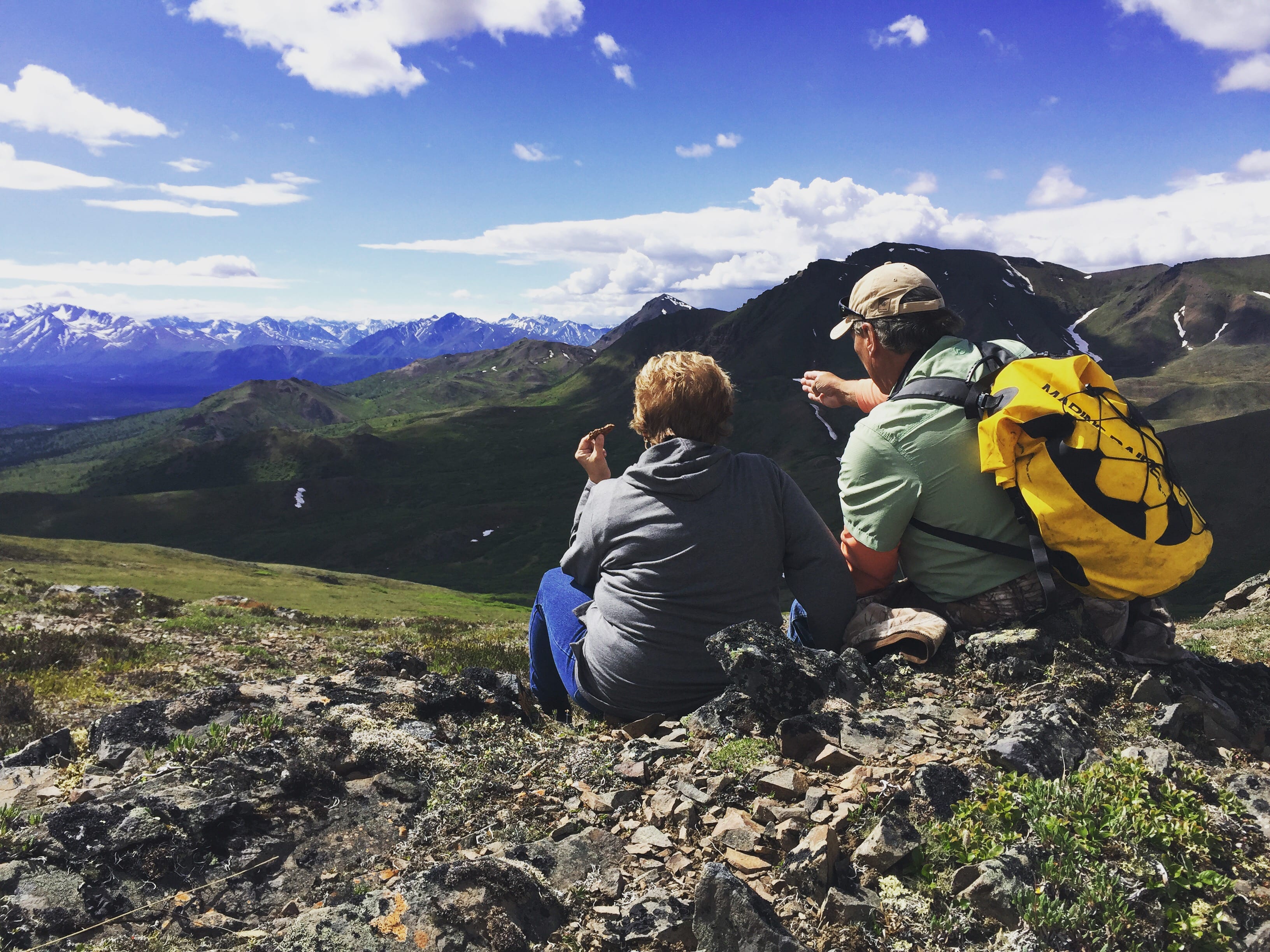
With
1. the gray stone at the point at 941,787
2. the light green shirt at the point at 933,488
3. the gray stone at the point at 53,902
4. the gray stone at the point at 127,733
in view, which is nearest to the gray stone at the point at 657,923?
the gray stone at the point at 941,787

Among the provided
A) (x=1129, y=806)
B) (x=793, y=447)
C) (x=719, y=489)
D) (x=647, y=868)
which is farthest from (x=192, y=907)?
(x=793, y=447)

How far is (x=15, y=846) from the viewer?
4.69 m

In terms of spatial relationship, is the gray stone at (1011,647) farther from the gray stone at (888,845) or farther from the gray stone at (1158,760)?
the gray stone at (888,845)

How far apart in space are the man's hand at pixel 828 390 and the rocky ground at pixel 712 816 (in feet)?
8.83

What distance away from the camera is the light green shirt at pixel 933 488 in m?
5.88

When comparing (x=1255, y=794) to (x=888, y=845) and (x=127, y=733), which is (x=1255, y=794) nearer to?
(x=888, y=845)

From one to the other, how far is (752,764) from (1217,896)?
2611mm

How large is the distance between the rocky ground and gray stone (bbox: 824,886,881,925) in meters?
0.01

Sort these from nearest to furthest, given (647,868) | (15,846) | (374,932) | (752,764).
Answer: (374,932) → (647,868) → (15,846) → (752,764)

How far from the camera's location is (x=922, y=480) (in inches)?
234

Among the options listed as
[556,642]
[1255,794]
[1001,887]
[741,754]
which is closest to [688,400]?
[741,754]

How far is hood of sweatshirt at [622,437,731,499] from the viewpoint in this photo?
5.96 metres

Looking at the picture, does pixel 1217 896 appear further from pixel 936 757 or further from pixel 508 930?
pixel 508 930

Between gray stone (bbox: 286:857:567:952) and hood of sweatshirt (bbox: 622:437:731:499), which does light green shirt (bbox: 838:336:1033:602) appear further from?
gray stone (bbox: 286:857:567:952)
